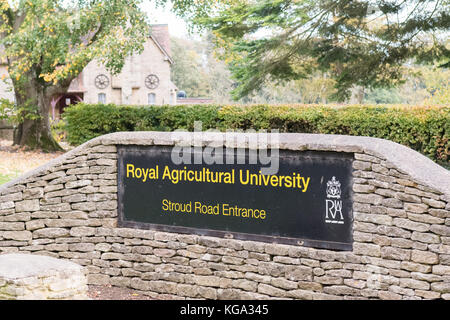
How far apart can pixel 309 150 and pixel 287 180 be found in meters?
0.41

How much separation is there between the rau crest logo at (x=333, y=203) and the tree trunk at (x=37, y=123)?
46.3ft

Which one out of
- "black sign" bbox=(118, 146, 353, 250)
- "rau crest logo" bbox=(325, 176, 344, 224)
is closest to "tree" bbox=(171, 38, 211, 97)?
"black sign" bbox=(118, 146, 353, 250)

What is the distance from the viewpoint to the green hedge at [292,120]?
385 inches

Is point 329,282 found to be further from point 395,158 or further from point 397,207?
point 395,158

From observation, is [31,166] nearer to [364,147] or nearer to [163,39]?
[364,147]

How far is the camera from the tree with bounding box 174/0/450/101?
1155cm

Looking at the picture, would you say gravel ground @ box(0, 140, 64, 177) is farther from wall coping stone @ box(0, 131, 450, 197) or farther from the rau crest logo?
the rau crest logo

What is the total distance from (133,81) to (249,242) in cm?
3386

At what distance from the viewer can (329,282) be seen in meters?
5.59

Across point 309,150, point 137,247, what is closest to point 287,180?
point 309,150

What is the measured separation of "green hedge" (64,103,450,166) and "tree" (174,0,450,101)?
1140mm

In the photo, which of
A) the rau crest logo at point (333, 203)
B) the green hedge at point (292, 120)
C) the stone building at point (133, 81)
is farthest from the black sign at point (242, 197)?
the stone building at point (133, 81)

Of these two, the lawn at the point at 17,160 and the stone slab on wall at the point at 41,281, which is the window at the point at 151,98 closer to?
the lawn at the point at 17,160

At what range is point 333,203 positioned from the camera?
5.58 meters
